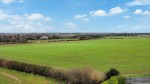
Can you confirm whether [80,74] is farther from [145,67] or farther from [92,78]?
[145,67]

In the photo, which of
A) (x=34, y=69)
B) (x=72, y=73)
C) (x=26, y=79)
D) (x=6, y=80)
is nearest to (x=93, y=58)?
(x=34, y=69)

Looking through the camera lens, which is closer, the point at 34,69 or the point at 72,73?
the point at 72,73

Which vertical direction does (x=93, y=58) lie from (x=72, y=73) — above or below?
below

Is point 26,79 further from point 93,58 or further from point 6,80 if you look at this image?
point 93,58

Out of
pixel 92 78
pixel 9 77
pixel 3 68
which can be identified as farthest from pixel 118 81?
pixel 3 68

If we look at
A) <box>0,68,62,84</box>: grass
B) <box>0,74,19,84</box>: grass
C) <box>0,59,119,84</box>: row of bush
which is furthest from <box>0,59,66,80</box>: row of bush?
→ <box>0,74,19,84</box>: grass

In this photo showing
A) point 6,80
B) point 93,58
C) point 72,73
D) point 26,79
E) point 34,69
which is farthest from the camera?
point 93,58

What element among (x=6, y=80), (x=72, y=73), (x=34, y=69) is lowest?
(x=6, y=80)

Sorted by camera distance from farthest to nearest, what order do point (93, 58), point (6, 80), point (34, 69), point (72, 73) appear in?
point (93, 58)
point (34, 69)
point (6, 80)
point (72, 73)

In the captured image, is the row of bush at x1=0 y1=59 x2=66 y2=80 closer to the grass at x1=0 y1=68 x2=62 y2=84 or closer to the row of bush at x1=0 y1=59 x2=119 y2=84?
the row of bush at x1=0 y1=59 x2=119 y2=84
